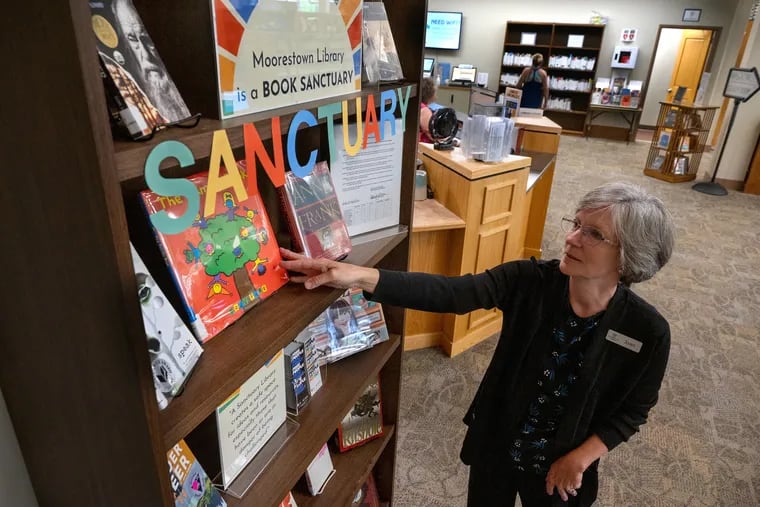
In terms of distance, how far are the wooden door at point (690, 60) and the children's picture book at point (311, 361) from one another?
11921mm

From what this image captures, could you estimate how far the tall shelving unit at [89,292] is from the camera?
524mm

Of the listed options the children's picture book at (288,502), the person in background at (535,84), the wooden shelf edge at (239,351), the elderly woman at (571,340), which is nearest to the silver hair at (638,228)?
the elderly woman at (571,340)

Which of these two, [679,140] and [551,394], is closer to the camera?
[551,394]

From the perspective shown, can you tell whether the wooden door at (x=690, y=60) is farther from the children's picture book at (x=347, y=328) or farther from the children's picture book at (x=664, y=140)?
the children's picture book at (x=347, y=328)

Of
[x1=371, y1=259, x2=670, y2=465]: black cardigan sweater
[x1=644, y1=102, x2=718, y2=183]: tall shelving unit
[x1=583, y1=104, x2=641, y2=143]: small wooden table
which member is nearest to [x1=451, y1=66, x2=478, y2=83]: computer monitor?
[x1=583, y1=104, x2=641, y2=143]: small wooden table

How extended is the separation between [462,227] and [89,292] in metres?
2.46

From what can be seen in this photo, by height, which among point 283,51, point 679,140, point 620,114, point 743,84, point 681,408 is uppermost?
point 283,51

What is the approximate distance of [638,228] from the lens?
1313 mm

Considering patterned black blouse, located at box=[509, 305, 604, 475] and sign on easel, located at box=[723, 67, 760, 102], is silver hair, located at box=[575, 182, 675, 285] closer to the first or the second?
patterned black blouse, located at box=[509, 305, 604, 475]

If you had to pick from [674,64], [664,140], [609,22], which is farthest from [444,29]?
[664,140]

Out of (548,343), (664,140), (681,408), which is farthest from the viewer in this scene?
(664,140)

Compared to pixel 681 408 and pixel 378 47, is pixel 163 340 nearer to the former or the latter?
pixel 378 47

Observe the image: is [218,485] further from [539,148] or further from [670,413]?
[539,148]

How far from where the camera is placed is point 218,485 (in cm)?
106
